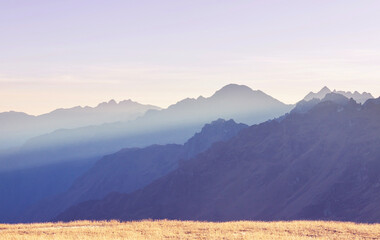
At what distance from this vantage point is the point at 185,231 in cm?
2972

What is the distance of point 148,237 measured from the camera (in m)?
27.6

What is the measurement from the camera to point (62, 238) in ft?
87.2

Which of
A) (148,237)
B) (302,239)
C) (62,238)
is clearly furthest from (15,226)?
(302,239)

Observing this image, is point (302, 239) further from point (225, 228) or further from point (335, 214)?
point (335, 214)

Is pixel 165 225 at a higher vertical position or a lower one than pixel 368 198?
higher

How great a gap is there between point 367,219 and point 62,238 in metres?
156

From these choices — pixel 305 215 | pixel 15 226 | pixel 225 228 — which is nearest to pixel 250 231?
pixel 225 228

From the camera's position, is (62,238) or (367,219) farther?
(367,219)

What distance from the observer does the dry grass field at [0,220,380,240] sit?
90.9 ft

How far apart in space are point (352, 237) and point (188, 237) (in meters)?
8.94

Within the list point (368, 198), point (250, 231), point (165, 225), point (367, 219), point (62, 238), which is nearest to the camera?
point (62, 238)

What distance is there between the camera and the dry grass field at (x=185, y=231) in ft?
90.9

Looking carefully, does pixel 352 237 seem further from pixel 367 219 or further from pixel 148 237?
pixel 367 219

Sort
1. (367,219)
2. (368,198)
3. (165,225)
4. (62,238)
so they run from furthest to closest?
(368,198) < (367,219) < (165,225) < (62,238)
